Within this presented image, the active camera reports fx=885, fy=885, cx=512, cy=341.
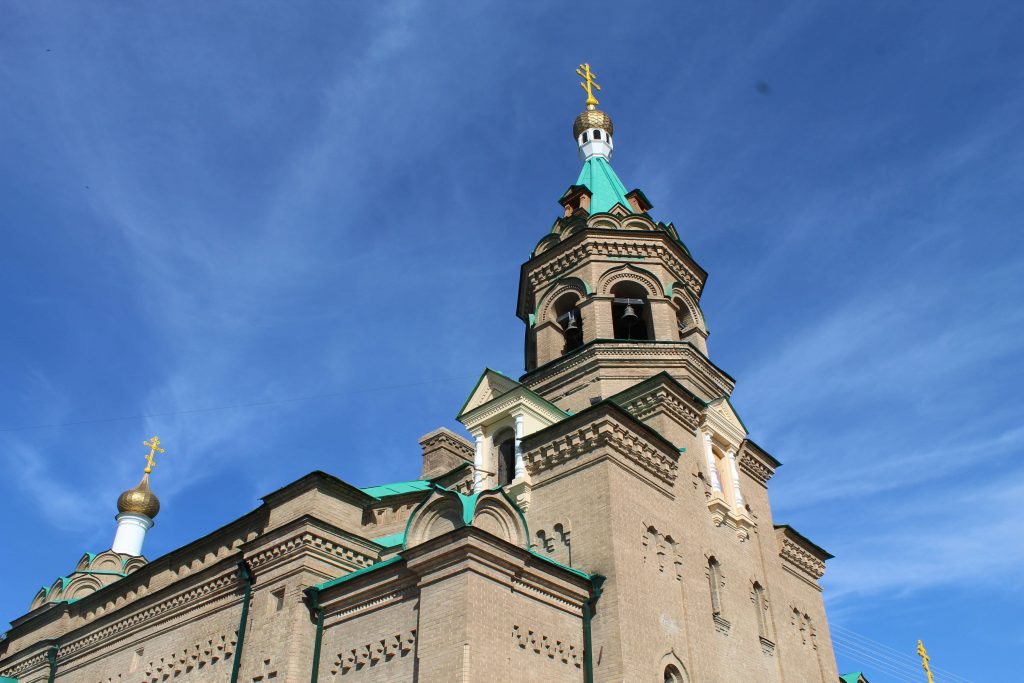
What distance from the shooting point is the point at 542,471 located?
15.5 meters

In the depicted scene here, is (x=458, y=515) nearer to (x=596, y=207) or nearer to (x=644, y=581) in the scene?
(x=644, y=581)

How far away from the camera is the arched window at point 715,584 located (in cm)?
1542

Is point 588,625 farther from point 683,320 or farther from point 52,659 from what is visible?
point 52,659

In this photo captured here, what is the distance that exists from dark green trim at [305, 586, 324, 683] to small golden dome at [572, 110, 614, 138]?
52.3ft

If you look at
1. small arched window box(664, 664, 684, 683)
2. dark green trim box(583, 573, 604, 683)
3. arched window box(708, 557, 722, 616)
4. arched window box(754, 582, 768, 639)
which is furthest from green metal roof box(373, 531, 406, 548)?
arched window box(754, 582, 768, 639)

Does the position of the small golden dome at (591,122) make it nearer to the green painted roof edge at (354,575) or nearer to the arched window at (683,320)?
the arched window at (683,320)

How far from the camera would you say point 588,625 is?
13203mm

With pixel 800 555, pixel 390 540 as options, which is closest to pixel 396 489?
pixel 390 540

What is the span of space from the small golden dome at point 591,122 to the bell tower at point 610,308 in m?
3.86

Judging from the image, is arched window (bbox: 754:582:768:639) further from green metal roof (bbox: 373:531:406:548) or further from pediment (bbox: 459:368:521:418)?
green metal roof (bbox: 373:531:406:548)

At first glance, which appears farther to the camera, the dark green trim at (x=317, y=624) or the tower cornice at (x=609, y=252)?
the tower cornice at (x=609, y=252)

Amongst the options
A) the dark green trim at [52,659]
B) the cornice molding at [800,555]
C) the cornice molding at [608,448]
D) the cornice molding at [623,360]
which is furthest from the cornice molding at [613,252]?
the dark green trim at [52,659]

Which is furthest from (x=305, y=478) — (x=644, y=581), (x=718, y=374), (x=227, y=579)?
(x=718, y=374)

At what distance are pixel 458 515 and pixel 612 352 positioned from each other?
6.43 metres
